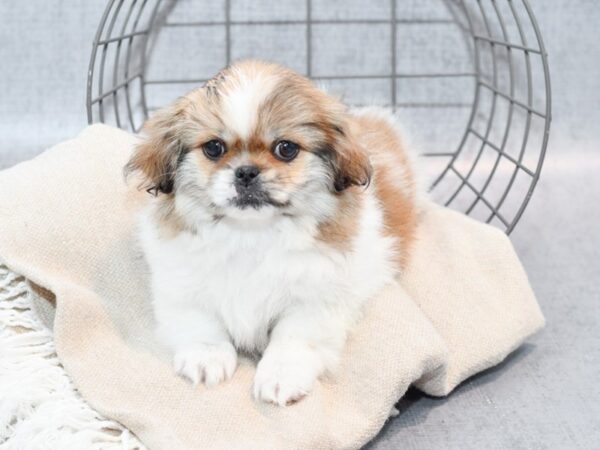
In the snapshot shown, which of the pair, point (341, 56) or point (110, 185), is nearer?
point (110, 185)

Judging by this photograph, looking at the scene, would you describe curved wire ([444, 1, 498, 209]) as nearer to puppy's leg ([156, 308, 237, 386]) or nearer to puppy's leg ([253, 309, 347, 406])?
puppy's leg ([253, 309, 347, 406])

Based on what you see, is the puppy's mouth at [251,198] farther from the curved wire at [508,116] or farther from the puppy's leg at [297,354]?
the curved wire at [508,116]

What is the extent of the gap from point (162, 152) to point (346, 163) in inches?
17.9

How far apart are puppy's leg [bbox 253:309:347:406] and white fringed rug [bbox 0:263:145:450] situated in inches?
13.5

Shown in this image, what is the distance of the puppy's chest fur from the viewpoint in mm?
2129

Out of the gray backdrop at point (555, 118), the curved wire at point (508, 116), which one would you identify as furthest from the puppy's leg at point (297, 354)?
the curved wire at point (508, 116)

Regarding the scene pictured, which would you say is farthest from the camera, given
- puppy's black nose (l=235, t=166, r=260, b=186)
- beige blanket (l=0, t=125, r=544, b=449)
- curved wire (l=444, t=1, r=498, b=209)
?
curved wire (l=444, t=1, r=498, b=209)

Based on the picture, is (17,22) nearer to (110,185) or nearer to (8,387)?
(110,185)

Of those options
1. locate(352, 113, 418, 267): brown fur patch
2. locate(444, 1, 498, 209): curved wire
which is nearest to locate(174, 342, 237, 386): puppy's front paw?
locate(352, 113, 418, 267): brown fur patch

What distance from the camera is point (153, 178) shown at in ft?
6.97

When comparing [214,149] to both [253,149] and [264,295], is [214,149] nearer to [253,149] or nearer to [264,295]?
[253,149]

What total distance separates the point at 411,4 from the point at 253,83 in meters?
1.75

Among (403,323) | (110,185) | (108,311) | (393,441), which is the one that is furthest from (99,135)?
(393,441)

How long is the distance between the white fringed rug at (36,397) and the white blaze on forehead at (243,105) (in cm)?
76
